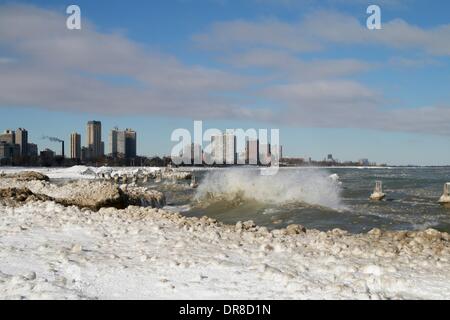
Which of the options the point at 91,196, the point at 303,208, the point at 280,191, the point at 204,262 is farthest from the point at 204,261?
the point at 280,191

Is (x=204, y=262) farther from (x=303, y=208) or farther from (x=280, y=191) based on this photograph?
(x=280, y=191)

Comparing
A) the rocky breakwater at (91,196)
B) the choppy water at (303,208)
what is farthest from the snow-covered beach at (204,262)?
the rocky breakwater at (91,196)

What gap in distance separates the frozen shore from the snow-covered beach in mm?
14

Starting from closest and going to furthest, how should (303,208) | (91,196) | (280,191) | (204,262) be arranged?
(204,262) → (303,208) → (91,196) → (280,191)

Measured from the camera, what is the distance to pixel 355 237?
10.3 metres

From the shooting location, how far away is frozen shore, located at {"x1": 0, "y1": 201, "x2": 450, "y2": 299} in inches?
225

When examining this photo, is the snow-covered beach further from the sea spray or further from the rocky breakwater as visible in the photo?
the sea spray

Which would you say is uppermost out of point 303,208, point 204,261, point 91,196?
point 204,261

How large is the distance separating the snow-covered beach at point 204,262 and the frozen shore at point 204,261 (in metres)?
0.01

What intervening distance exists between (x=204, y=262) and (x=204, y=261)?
74 millimetres

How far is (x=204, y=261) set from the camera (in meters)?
7.20

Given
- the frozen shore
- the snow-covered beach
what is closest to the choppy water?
the snow-covered beach

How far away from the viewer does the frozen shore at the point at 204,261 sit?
5719 mm
